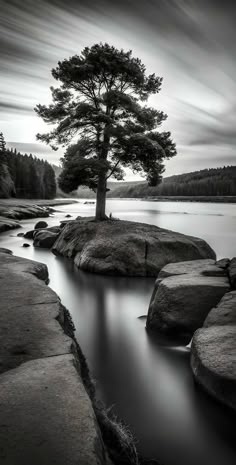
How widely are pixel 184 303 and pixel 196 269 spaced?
153 cm

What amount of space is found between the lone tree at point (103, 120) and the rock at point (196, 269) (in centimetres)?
719

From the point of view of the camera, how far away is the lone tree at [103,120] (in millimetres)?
13570

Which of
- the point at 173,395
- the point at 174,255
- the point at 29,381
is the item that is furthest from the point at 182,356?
the point at 174,255

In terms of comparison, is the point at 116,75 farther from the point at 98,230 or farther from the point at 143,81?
the point at 98,230

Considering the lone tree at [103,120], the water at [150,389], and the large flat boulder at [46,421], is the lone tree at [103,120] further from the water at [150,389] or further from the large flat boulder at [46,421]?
the large flat boulder at [46,421]

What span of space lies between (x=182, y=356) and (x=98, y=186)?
11078 mm

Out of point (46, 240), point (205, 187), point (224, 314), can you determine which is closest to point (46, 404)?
point (224, 314)

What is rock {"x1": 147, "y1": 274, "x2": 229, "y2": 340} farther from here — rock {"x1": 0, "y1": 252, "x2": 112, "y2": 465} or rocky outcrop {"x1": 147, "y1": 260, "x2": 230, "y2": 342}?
rock {"x1": 0, "y1": 252, "x2": 112, "y2": 465}

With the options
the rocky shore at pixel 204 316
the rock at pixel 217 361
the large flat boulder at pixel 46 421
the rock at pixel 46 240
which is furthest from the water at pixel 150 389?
the rock at pixel 46 240

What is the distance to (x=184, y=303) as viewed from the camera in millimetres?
5500

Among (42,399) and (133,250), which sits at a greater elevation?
(42,399)

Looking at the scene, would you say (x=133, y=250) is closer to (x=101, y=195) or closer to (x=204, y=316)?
(x=101, y=195)

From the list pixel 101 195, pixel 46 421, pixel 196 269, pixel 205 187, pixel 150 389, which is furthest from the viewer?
pixel 205 187

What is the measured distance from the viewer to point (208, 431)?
3.27m
